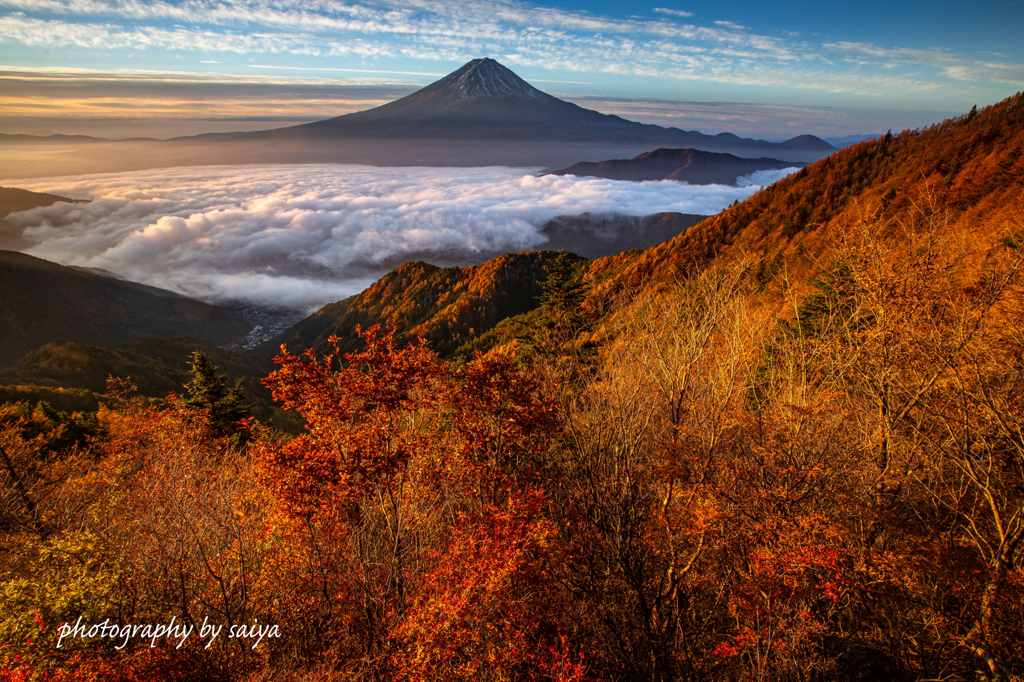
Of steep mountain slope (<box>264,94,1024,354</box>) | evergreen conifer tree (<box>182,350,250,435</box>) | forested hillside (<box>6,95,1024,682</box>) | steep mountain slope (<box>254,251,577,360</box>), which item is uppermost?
steep mountain slope (<box>264,94,1024,354</box>)

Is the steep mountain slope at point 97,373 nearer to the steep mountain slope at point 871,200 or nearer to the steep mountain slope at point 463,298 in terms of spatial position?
the steep mountain slope at point 463,298

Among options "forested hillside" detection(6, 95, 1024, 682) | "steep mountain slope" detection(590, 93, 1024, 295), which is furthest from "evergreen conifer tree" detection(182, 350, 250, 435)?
Answer: "steep mountain slope" detection(590, 93, 1024, 295)

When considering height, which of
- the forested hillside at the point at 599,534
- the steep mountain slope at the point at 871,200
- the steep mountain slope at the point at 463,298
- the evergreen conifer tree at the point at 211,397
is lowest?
the steep mountain slope at the point at 463,298

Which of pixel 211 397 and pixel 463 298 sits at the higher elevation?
pixel 211 397

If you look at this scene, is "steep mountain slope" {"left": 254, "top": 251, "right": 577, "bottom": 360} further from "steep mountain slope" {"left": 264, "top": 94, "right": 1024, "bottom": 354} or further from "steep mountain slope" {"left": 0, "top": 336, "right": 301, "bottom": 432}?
"steep mountain slope" {"left": 264, "top": 94, "right": 1024, "bottom": 354}

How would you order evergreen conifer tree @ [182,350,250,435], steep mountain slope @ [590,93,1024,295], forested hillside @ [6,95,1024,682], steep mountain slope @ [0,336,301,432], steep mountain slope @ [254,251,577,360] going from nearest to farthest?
1. forested hillside @ [6,95,1024,682]
2. evergreen conifer tree @ [182,350,250,435]
3. steep mountain slope @ [590,93,1024,295]
4. steep mountain slope @ [0,336,301,432]
5. steep mountain slope @ [254,251,577,360]

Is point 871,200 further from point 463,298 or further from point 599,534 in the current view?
point 463,298

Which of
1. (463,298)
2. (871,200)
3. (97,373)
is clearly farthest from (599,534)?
(463,298)

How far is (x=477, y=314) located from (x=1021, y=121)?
131517mm

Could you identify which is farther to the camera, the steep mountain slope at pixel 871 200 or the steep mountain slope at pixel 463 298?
the steep mountain slope at pixel 463 298

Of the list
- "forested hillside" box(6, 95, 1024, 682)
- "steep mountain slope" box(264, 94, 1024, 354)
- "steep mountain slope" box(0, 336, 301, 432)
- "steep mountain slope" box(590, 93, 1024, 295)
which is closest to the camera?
"forested hillside" box(6, 95, 1024, 682)

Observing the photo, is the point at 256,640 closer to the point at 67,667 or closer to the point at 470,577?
the point at 67,667

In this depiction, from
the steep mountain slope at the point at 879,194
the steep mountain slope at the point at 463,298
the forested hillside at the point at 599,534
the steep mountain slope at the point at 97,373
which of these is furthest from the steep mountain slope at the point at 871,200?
the steep mountain slope at the point at 97,373

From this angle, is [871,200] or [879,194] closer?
[871,200]
